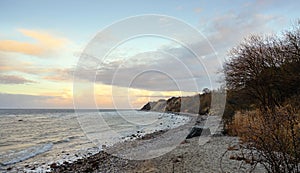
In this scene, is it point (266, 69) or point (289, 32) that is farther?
point (266, 69)

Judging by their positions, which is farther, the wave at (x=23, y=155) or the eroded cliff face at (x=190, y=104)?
the eroded cliff face at (x=190, y=104)

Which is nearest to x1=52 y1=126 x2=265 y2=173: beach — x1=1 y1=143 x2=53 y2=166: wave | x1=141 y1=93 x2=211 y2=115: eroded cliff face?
x1=1 y1=143 x2=53 y2=166: wave

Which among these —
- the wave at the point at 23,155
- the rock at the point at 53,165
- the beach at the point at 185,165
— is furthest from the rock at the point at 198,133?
the wave at the point at 23,155

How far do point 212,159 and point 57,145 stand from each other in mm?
16306

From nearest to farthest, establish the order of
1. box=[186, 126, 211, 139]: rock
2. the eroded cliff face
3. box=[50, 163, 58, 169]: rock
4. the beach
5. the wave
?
1. the beach
2. box=[50, 163, 58, 169]: rock
3. the wave
4. box=[186, 126, 211, 139]: rock
5. the eroded cliff face

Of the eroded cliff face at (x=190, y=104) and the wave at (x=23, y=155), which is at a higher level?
the eroded cliff face at (x=190, y=104)

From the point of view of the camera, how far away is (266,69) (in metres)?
20.9

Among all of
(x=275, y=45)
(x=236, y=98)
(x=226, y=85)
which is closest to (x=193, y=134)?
(x=226, y=85)

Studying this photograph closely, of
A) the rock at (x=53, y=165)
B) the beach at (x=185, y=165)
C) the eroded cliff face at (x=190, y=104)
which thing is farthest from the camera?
the eroded cliff face at (x=190, y=104)

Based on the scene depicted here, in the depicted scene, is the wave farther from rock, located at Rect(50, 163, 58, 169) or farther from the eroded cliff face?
the eroded cliff face

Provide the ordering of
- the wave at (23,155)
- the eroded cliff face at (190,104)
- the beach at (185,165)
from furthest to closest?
the eroded cliff face at (190,104) → the wave at (23,155) → the beach at (185,165)

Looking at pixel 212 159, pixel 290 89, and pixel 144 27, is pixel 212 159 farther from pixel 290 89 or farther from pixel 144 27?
pixel 290 89

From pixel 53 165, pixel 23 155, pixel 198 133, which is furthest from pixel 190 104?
pixel 53 165

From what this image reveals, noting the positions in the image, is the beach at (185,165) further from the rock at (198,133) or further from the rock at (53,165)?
the rock at (198,133)
